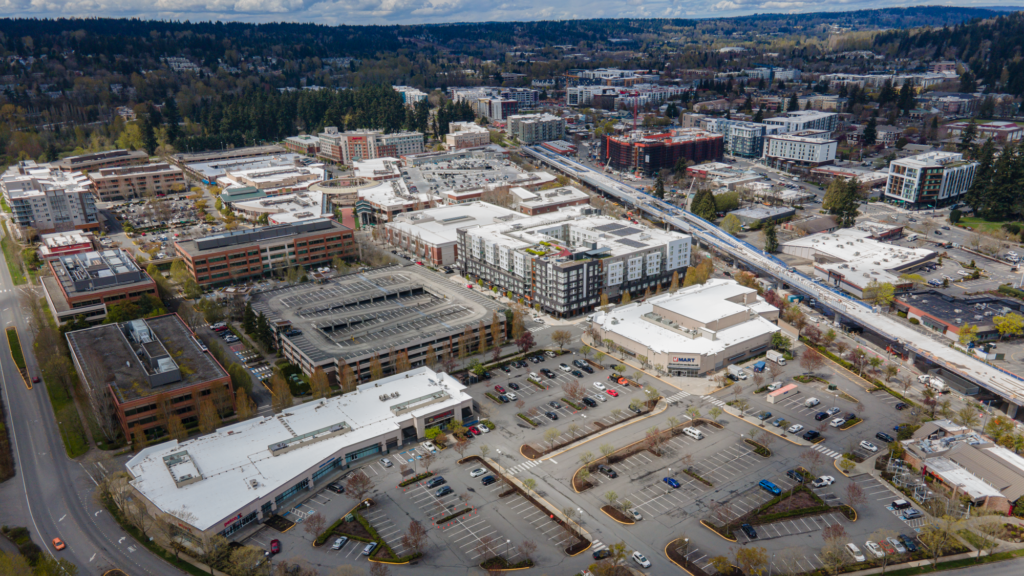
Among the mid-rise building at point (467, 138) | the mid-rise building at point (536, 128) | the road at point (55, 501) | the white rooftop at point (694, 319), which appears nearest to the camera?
the road at point (55, 501)

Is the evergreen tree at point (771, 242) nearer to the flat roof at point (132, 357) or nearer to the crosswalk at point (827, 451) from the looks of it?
the crosswalk at point (827, 451)

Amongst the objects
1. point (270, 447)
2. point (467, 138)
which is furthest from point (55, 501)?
point (467, 138)

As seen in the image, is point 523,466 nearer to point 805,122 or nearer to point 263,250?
point 263,250

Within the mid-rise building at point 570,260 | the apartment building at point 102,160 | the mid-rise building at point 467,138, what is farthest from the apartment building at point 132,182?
the mid-rise building at point 570,260

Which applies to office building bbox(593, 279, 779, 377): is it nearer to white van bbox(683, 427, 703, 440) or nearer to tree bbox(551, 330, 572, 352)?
tree bbox(551, 330, 572, 352)

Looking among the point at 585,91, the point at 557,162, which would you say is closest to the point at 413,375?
the point at 557,162

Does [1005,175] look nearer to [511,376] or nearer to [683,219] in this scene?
[683,219]
